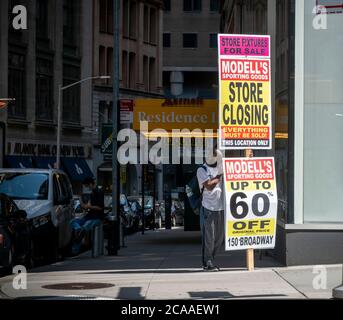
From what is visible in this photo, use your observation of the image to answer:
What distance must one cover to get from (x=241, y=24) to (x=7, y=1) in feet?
99.6

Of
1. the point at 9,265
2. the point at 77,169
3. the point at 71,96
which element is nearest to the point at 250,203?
the point at 9,265

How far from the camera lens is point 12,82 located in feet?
177

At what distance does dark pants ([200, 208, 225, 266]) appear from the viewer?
1404 cm

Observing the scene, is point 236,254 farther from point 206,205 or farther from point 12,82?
point 12,82

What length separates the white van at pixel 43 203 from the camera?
17781mm

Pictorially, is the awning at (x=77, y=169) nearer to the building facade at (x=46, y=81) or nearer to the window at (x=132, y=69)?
the building facade at (x=46, y=81)

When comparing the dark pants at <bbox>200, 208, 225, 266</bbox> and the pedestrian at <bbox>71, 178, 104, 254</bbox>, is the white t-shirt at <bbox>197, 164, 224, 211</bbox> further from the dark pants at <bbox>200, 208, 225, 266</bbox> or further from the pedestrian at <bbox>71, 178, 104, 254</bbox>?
the pedestrian at <bbox>71, 178, 104, 254</bbox>

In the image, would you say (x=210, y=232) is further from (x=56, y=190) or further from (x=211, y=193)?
(x=56, y=190)

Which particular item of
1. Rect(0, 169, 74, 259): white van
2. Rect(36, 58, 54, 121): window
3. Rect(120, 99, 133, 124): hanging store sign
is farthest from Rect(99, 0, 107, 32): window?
Rect(0, 169, 74, 259): white van

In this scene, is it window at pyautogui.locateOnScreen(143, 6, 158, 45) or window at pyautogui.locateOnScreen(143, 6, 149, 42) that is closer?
window at pyautogui.locateOnScreen(143, 6, 149, 42)

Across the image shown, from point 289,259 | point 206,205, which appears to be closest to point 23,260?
point 206,205

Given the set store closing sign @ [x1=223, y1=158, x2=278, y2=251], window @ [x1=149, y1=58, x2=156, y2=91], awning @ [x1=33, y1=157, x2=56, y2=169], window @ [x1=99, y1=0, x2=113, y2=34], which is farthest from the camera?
window @ [x1=149, y1=58, x2=156, y2=91]

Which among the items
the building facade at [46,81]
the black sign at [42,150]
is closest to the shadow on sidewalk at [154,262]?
the building facade at [46,81]

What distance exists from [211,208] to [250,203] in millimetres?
1147
